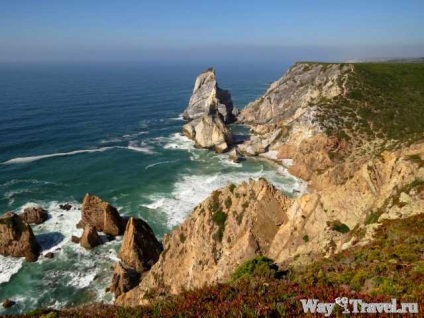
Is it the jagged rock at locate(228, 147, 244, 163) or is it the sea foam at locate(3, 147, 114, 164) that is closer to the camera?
the sea foam at locate(3, 147, 114, 164)

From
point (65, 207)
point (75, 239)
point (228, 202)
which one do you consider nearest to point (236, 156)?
point (65, 207)

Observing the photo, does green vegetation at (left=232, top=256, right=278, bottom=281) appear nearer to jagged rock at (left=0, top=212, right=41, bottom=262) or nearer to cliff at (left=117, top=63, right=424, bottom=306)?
cliff at (left=117, top=63, right=424, bottom=306)

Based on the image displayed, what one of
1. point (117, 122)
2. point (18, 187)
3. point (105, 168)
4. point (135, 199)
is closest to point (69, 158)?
point (105, 168)

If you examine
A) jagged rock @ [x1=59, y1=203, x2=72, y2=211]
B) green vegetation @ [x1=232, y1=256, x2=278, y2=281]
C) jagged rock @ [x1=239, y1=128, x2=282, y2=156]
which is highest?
green vegetation @ [x1=232, y1=256, x2=278, y2=281]

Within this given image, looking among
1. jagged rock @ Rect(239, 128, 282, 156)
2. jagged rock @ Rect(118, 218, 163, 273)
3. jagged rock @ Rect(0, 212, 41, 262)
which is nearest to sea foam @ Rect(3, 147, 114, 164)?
jagged rock @ Rect(239, 128, 282, 156)

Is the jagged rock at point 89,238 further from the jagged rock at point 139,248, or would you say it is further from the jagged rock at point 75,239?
the jagged rock at point 139,248

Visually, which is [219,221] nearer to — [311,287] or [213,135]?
[311,287]

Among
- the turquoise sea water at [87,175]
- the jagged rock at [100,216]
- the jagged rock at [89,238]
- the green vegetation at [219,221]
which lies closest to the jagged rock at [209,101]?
the turquoise sea water at [87,175]
